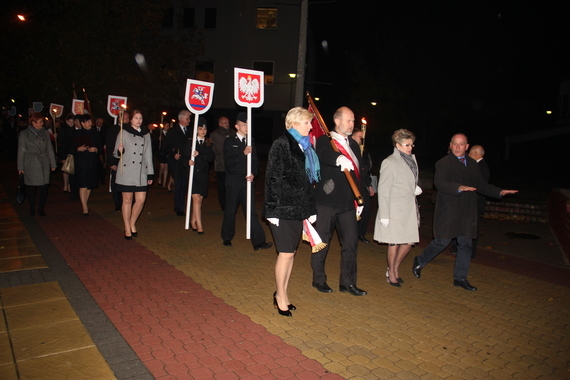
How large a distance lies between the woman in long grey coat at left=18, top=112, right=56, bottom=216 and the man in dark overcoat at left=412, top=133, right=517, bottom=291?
7.54 meters

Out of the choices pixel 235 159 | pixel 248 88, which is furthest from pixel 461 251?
pixel 248 88

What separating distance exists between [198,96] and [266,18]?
26994 mm

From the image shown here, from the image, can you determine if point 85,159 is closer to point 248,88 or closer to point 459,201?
point 248,88

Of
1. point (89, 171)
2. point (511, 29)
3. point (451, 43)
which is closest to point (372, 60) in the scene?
point (451, 43)

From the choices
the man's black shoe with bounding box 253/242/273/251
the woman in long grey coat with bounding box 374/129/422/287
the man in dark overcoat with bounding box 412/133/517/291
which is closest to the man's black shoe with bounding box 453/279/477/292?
the man in dark overcoat with bounding box 412/133/517/291

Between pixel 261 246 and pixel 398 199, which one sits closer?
pixel 398 199

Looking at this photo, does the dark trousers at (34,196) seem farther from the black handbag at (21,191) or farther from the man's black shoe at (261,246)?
the man's black shoe at (261,246)

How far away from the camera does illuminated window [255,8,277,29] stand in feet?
112

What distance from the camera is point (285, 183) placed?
502 cm

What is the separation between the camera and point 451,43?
106 ft

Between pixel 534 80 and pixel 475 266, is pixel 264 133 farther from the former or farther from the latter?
pixel 475 266

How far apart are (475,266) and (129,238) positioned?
5748 mm

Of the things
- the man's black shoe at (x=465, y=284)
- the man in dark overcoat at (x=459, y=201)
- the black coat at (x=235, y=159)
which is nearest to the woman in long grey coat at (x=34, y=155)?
the black coat at (x=235, y=159)

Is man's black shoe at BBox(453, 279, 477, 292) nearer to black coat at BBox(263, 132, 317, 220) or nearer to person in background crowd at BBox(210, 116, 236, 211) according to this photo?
black coat at BBox(263, 132, 317, 220)
